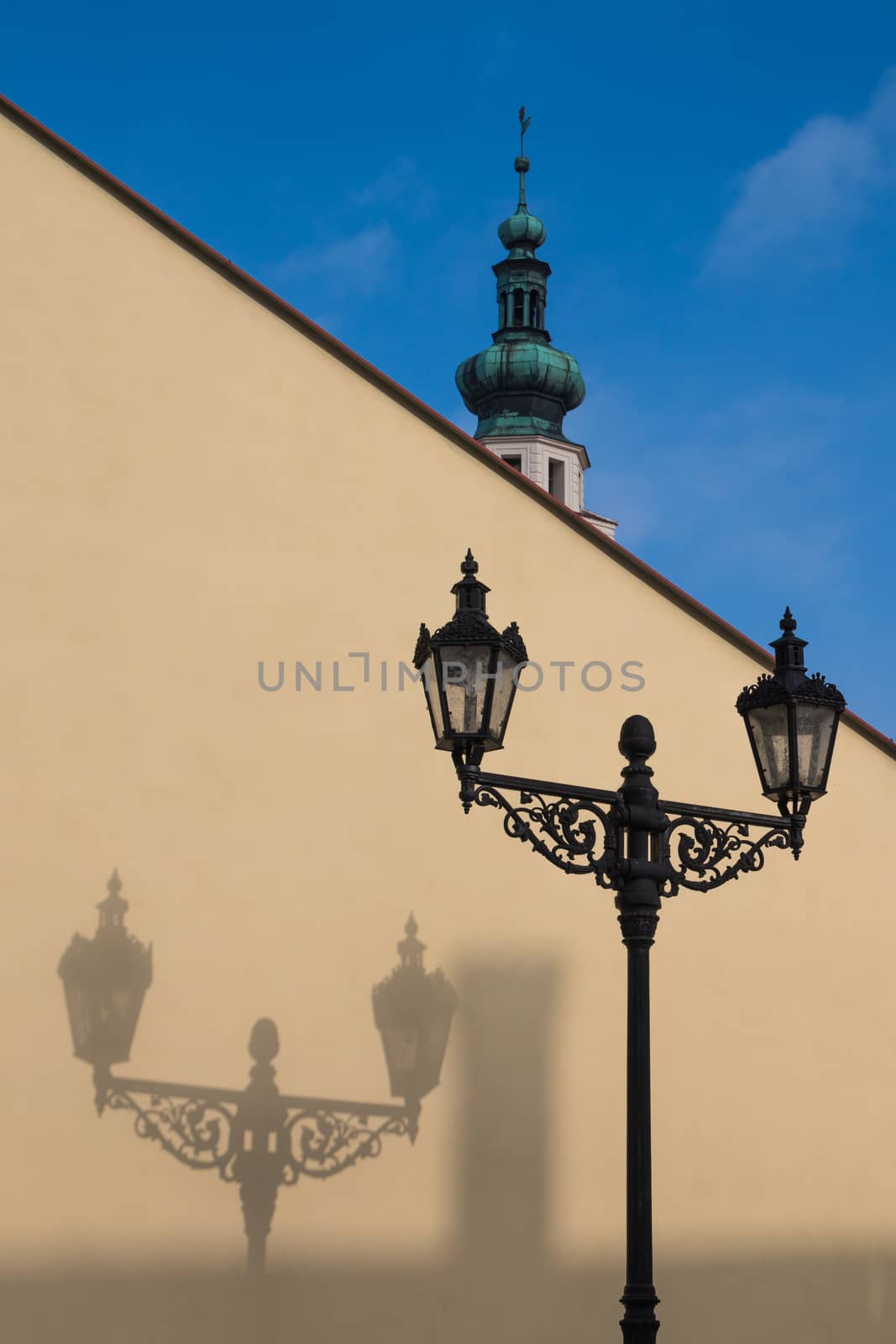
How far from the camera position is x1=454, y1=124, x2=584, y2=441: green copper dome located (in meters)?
33.4

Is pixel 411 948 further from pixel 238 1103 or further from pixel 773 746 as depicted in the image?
pixel 773 746

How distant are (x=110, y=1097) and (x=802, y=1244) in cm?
364

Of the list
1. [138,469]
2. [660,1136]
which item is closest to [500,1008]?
[660,1136]

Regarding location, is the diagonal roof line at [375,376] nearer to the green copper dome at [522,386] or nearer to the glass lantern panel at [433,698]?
the glass lantern panel at [433,698]

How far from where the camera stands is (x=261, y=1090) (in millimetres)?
7598

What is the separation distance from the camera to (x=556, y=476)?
36094mm

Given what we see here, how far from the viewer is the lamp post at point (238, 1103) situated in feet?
24.1

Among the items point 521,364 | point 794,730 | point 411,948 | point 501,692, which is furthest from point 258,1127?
point 521,364

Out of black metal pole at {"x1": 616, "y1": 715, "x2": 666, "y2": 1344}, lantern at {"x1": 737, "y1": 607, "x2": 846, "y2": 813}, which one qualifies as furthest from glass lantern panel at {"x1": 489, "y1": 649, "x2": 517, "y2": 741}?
lantern at {"x1": 737, "y1": 607, "x2": 846, "y2": 813}

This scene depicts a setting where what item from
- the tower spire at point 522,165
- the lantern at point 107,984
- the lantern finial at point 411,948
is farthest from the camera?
the tower spire at point 522,165

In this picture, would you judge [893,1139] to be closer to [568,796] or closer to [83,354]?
[568,796]

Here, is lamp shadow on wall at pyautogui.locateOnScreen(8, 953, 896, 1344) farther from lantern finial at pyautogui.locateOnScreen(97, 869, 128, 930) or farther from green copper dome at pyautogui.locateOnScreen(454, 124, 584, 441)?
green copper dome at pyautogui.locateOnScreen(454, 124, 584, 441)

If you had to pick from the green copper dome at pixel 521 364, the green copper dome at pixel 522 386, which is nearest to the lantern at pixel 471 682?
the green copper dome at pixel 521 364

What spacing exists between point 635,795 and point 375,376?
12.1ft
